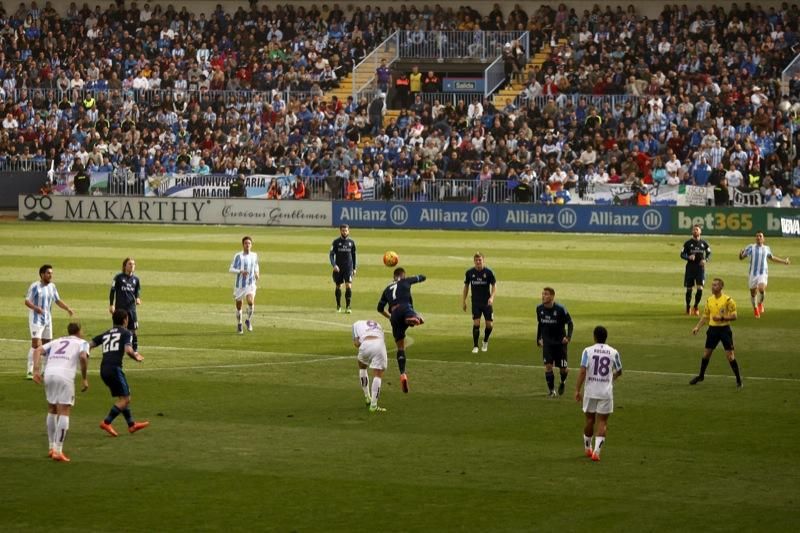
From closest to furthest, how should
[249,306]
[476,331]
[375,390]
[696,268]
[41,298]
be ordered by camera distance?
1. [375,390]
2. [41,298]
3. [476,331]
4. [249,306]
5. [696,268]

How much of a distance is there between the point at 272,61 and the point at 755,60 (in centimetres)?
2304

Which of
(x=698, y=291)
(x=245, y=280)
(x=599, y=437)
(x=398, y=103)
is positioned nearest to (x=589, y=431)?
(x=599, y=437)

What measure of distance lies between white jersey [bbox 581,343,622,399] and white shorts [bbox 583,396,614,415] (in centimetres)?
4

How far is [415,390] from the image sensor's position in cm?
2211

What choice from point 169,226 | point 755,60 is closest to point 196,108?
point 169,226

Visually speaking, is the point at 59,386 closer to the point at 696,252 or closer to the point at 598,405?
the point at 598,405

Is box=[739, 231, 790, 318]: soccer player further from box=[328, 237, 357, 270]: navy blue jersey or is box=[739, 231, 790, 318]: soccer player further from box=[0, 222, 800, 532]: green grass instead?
box=[328, 237, 357, 270]: navy blue jersey

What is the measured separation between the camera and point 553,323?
69.6ft

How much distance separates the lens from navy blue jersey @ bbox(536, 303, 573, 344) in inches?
834

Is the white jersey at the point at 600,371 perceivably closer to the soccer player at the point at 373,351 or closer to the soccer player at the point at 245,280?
the soccer player at the point at 373,351

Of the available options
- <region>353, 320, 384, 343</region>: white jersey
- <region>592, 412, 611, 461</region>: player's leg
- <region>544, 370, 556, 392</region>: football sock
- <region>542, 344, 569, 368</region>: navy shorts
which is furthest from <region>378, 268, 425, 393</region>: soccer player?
<region>592, 412, 611, 461</region>: player's leg

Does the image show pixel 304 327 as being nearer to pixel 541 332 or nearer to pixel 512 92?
pixel 541 332

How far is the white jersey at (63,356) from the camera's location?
16.8 m

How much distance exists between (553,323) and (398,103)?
44.9 m
